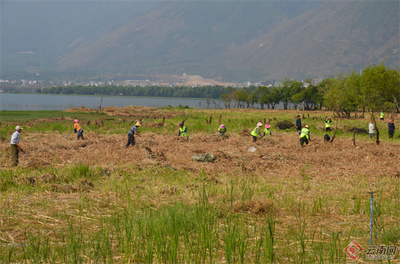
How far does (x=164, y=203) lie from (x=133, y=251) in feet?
10.5

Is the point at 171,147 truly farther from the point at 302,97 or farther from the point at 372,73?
the point at 302,97

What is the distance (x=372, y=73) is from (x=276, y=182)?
4991 cm

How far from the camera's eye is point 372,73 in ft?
184

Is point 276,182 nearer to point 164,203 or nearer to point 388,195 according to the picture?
point 388,195

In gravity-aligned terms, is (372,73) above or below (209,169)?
above

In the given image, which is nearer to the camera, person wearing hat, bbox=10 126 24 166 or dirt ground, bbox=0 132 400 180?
dirt ground, bbox=0 132 400 180

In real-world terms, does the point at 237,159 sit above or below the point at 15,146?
below

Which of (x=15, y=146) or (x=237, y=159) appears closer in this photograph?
(x=15, y=146)

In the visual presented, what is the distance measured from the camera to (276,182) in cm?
1275

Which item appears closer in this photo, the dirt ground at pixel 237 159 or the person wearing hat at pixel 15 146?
the dirt ground at pixel 237 159

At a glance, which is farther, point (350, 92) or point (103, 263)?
point (350, 92)

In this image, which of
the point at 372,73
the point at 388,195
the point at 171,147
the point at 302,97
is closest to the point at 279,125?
the point at 171,147

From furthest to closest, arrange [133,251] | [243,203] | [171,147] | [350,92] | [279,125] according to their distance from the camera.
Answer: [350,92] < [279,125] < [171,147] < [243,203] < [133,251]

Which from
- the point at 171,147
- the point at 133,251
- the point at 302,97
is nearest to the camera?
the point at 133,251
